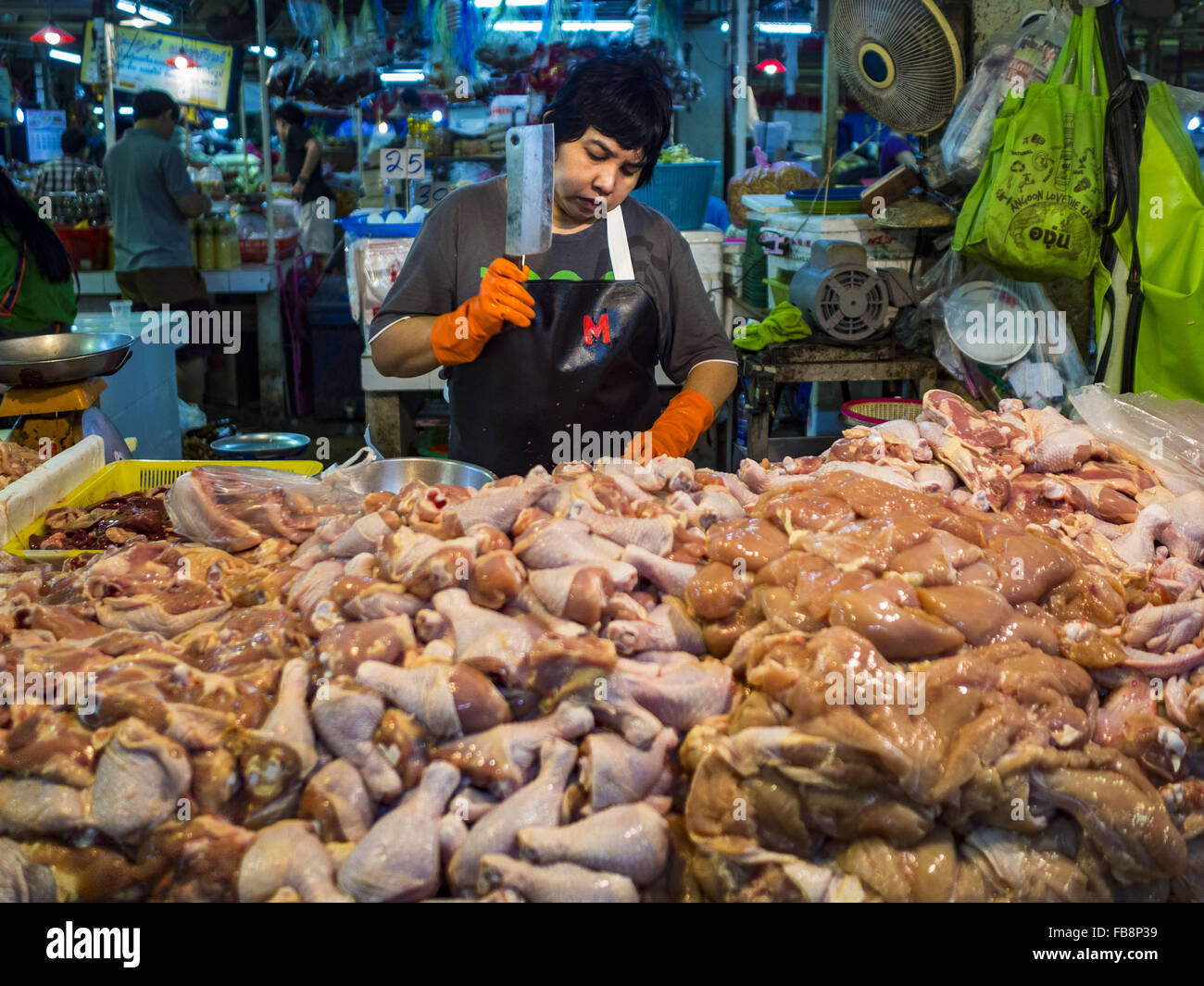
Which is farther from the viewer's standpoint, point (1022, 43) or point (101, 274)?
point (101, 274)

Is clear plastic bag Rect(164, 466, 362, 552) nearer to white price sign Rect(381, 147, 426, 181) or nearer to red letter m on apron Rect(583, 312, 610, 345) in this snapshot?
red letter m on apron Rect(583, 312, 610, 345)

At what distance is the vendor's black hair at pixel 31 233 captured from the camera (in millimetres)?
5586

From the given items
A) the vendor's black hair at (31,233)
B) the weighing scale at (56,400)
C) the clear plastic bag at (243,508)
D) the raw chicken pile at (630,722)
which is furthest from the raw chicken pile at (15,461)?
the vendor's black hair at (31,233)

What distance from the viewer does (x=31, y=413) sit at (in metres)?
3.44

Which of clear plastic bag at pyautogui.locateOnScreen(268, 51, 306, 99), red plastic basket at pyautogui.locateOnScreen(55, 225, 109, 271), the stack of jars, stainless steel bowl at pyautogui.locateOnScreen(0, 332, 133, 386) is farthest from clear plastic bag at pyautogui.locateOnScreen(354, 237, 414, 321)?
clear plastic bag at pyautogui.locateOnScreen(268, 51, 306, 99)

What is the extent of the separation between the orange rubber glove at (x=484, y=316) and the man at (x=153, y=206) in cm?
600

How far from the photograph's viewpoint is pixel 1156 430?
110 inches

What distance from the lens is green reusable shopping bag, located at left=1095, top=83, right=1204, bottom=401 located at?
156 inches

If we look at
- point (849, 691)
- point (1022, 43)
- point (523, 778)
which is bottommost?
point (523, 778)

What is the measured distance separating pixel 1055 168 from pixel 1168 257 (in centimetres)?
57

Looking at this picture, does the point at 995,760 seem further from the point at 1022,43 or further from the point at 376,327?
the point at 1022,43

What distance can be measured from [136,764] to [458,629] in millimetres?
527

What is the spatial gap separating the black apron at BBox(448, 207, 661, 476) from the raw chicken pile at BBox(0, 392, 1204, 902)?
5.13ft
